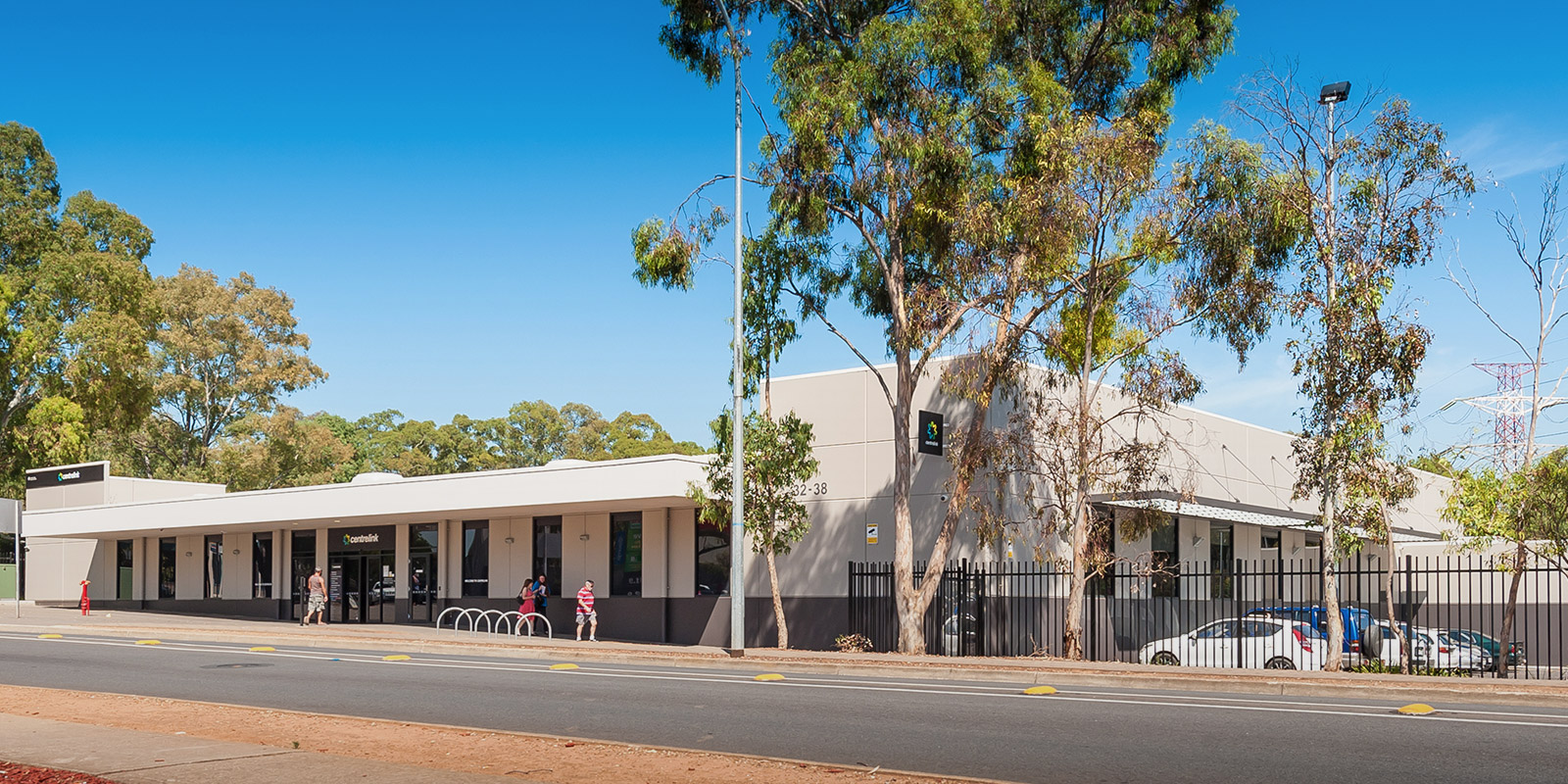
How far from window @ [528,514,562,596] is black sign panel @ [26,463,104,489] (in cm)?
2201

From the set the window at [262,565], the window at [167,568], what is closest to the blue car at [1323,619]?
the window at [262,565]

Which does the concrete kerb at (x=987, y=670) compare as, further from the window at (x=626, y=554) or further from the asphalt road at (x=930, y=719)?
the window at (x=626, y=554)

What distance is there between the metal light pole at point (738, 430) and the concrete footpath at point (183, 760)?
13.3m

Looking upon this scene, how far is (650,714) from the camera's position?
45.4 feet

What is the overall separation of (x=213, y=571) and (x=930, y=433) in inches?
1088

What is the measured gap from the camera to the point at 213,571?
1716 inches

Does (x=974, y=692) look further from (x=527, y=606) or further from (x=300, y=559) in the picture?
(x=300, y=559)

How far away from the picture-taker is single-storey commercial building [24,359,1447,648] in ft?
92.3

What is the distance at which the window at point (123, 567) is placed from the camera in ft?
155

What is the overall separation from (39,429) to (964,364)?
38.7 meters

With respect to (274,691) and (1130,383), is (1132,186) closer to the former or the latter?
(1130,383)

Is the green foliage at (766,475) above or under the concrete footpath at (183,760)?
above

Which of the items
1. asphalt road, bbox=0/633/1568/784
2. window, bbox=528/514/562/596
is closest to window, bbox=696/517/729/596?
window, bbox=528/514/562/596

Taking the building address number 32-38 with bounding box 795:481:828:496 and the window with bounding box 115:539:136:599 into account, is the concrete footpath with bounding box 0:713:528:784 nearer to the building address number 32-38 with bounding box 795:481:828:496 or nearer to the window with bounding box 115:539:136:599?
the building address number 32-38 with bounding box 795:481:828:496
